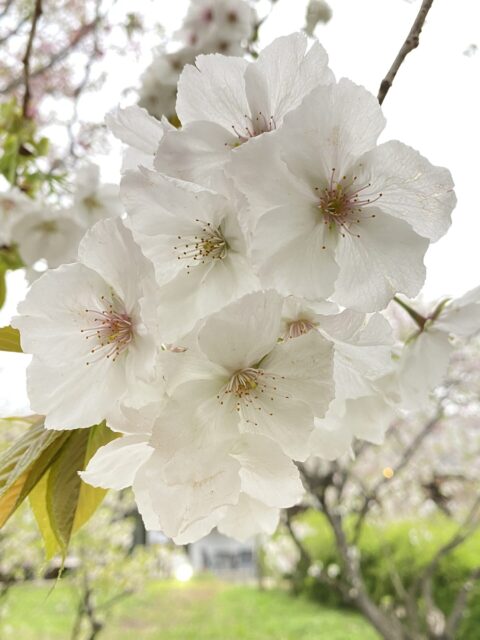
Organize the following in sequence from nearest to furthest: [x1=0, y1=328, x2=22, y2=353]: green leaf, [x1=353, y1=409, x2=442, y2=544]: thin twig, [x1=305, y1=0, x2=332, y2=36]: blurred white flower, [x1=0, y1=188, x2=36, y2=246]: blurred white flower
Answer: [x1=0, y1=328, x2=22, y2=353]: green leaf
[x1=305, y1=0, x2=332, y2=36]: blurred white flower
[x1=0, y1=188, x2=36, y2=246]: blurred white flower
[x1=353, y1=409, x2=442, y2=544]: thin twig

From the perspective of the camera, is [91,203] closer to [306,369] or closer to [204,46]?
[204,46]

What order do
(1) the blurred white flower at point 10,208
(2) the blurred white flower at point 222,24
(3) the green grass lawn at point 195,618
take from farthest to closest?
(3) the green grass lawn at point 195,618, (1) the blurred white flower at point 10,208, (2) the blurred white flower at point 222,24

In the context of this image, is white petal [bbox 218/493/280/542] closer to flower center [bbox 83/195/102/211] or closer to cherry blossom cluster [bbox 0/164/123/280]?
cherry blossom cluster [bbox 0/164/123/280]

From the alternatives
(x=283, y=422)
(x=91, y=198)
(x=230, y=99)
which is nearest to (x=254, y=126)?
(x=230, y=99)

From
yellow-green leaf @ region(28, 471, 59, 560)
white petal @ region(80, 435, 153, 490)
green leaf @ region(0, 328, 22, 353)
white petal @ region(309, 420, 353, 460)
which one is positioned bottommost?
yellow-green leaf @ region(28, 471, 59, 560)

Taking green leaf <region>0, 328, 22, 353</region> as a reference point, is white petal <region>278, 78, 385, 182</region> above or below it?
above

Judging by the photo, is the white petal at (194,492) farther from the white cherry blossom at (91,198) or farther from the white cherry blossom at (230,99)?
the white cherry blossom at (91,198)

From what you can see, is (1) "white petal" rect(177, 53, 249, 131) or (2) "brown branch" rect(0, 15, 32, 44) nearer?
(1) "white petal" rect(177, 53, 249, 131)

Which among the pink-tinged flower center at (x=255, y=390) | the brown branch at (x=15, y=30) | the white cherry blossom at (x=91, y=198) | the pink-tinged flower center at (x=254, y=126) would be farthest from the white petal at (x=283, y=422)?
the brown branch at (x=15, y=30)

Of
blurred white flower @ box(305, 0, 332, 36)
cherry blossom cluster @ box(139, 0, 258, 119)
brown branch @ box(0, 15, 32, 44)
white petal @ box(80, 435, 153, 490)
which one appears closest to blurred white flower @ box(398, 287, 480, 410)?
white petal @ box(80, 435, 153, 490)
